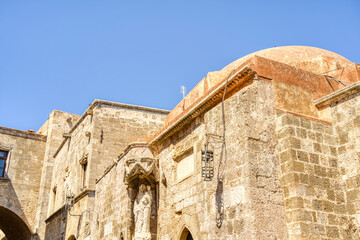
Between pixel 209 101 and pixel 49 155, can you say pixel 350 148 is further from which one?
pixel 49 155

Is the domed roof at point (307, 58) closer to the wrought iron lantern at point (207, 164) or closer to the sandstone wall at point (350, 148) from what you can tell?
the sandstone wall at point (350, 148)

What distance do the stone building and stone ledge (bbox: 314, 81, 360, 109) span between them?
2 centimetres

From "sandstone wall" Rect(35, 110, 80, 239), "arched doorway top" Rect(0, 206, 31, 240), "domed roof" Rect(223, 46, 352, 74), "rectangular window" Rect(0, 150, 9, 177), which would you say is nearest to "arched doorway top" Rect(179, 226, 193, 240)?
"domed roof" Rect(223, 46, 352, 74)

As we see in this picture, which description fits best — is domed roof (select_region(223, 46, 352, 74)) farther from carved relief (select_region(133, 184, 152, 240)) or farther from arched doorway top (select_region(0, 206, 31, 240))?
arched doorway top (select_region(0, 206, 31, 240))

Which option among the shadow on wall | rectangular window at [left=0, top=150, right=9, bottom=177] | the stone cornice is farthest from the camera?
rectangular window at [left=0, top=150, right=9, bottom=177]

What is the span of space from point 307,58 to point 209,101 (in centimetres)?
214

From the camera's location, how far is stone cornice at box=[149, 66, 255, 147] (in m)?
6.33

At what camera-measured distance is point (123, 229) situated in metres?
9.20

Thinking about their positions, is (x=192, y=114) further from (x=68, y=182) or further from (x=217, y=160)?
(x=68, y=182)

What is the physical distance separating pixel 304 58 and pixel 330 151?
238cm

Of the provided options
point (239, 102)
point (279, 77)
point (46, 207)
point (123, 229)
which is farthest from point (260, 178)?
point (46, 207)

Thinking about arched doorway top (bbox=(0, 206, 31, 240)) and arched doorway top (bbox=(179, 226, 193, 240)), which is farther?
arched doorway top (bbox=(0, 206, 31, 240))

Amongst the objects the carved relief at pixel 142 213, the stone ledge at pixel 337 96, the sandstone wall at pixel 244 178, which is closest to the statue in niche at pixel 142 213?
the carved relief at pixel 142 213

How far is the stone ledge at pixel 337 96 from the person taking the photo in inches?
238
